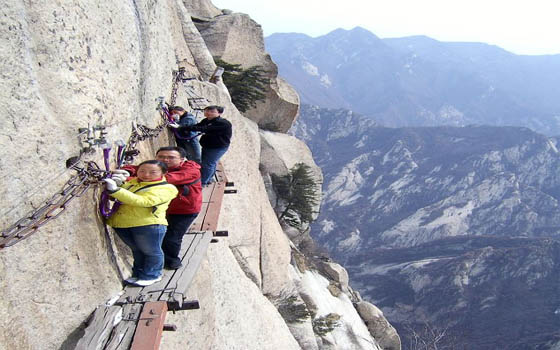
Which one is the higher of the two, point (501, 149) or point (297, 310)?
point (297, 310)

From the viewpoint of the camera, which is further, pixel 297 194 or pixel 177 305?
pixel 297 194

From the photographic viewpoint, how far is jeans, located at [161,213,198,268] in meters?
5.57

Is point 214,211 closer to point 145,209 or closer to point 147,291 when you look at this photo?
point 147,291

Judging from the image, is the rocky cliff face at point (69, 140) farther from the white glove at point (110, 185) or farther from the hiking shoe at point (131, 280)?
the white glove at point (110, 185)

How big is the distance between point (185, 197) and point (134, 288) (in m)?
1.31

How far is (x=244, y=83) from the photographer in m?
20.7

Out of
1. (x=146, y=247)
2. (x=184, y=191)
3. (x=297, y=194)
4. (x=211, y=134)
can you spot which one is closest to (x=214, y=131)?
(x=211, y=134)

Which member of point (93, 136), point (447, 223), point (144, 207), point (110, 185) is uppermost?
point (93, 136)

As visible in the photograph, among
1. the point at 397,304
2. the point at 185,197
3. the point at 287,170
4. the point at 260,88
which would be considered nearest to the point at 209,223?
the point at 185,197

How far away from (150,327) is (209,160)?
14.0 ft

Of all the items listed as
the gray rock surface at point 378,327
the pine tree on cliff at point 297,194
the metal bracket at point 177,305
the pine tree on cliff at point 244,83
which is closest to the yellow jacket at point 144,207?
the metal bracket at point 177,305

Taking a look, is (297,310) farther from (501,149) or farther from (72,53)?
(501,149)

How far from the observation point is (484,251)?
81.2m

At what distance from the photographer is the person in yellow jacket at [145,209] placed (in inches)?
180
